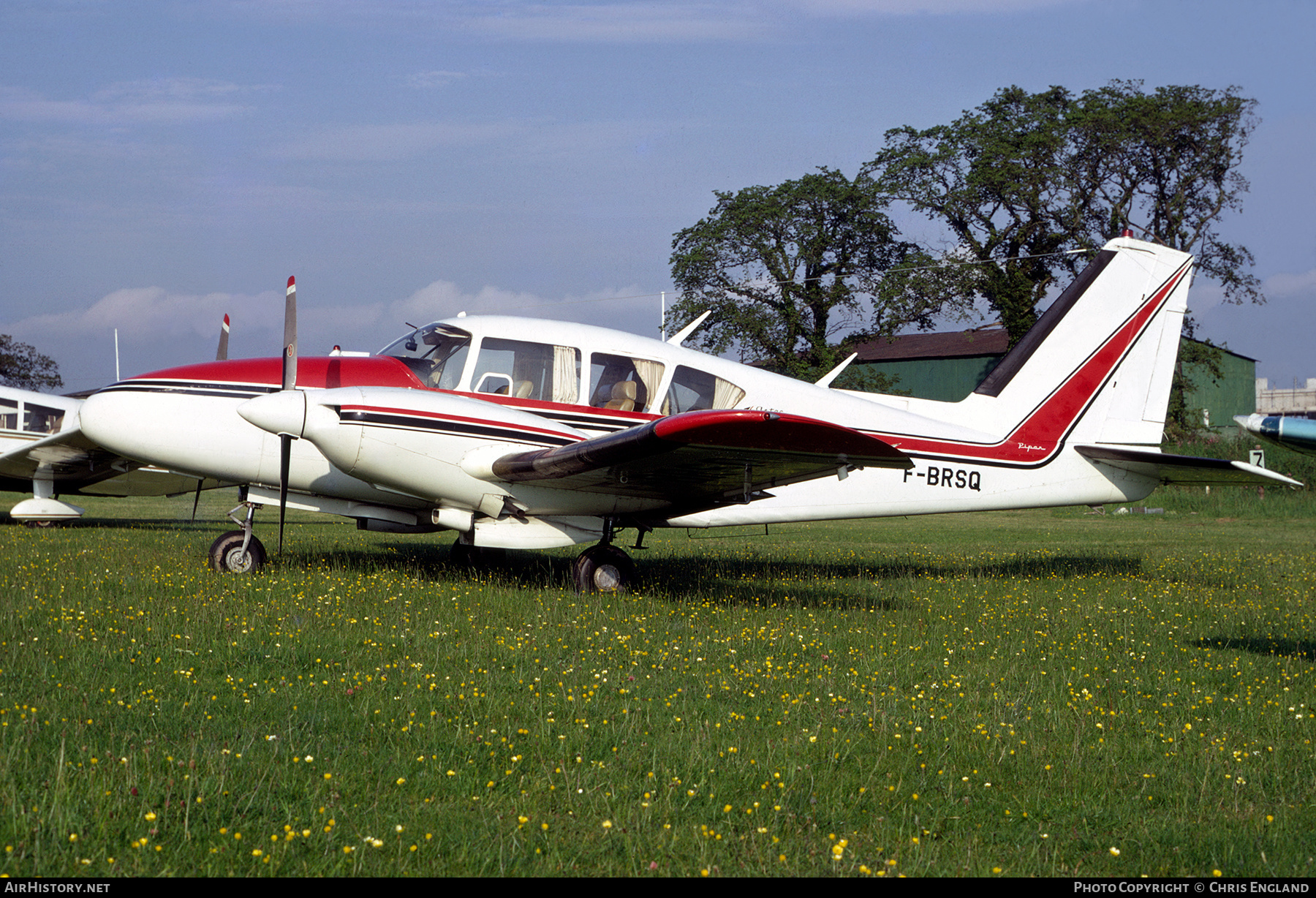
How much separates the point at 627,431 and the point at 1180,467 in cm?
686

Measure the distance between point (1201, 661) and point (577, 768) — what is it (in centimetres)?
496

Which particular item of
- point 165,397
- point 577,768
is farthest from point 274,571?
point 577,768

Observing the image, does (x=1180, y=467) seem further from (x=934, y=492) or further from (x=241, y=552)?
(x=241, y=552)

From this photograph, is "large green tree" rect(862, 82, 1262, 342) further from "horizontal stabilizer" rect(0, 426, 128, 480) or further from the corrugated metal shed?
"horizontal stabilizer" rect(0, 426, 128, 480)

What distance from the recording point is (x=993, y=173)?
38.2 m

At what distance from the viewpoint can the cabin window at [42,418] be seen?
18641 millimetres

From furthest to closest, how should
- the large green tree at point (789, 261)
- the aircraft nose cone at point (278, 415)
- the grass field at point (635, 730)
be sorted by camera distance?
the large green tree at point (789, 261) < the aircraft nose cone at point (278, 415) < the grass field at point (635, 730)

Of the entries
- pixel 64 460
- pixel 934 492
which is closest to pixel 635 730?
pixel 934 492

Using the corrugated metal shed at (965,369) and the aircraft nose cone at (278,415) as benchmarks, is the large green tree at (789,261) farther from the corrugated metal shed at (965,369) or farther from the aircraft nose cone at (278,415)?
the aircraft nose cone at (278,415)

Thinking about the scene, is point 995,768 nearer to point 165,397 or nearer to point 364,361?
point 364,361

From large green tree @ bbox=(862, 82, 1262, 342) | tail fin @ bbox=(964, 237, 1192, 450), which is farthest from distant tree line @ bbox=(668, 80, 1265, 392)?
tail fin @ bbox=(964, 237, 1192, 450)

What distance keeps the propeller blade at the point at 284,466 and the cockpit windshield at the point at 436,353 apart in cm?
137

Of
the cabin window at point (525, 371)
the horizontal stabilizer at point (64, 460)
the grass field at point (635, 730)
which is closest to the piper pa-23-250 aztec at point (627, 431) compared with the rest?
the cabin window at point (525, 371)

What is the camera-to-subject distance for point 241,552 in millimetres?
9547
